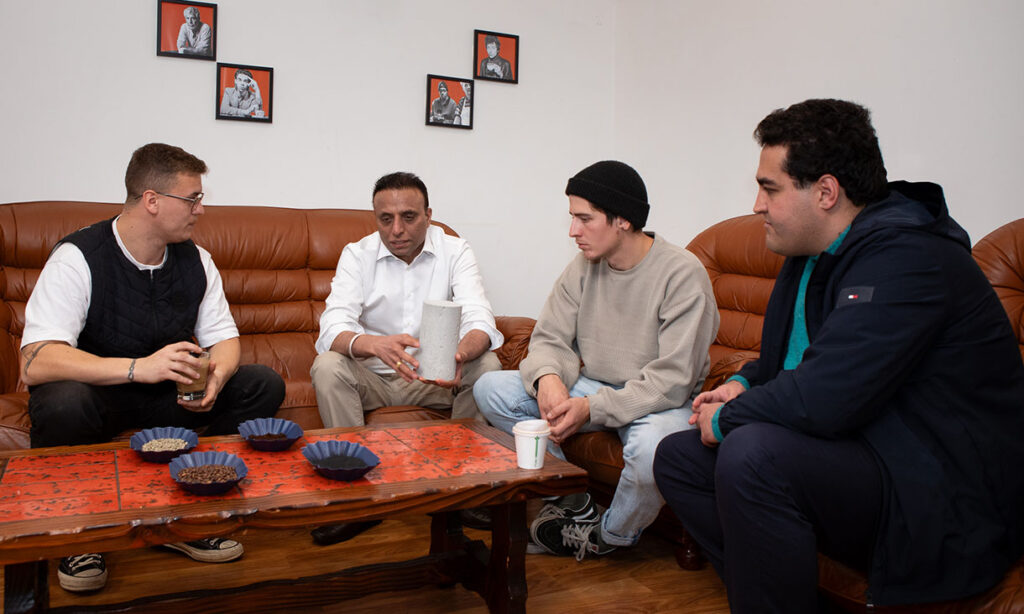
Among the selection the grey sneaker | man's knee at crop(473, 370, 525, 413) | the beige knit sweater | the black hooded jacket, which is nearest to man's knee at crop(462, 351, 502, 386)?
man's knee at crop(473, 370, 525, 413)

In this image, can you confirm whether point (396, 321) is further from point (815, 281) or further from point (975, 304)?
point (975, 304)

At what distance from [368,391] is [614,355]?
0.85 metres

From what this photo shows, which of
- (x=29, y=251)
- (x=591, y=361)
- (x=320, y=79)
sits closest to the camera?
(x=591, y=361)

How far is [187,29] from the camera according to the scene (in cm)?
340

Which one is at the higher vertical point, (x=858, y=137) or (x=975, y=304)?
(x=858, y=137)

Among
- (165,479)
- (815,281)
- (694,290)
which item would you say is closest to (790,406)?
(815,281)

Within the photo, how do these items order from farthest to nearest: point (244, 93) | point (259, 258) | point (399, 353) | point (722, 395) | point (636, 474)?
point (244, 93) < point (259, 258) < point (399, 353) < point (636, 474) < point (722, 395)

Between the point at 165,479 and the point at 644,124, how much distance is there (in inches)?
123

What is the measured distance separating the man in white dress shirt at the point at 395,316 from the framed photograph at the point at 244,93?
1.04 metres

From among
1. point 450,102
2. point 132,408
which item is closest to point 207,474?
point 132,408

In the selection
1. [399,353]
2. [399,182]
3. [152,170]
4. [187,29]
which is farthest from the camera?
[187,29]

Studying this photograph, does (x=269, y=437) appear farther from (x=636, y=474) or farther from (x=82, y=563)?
(x=636, y=474)

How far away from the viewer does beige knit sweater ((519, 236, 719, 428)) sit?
2.21 meters

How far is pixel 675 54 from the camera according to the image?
3854mm
